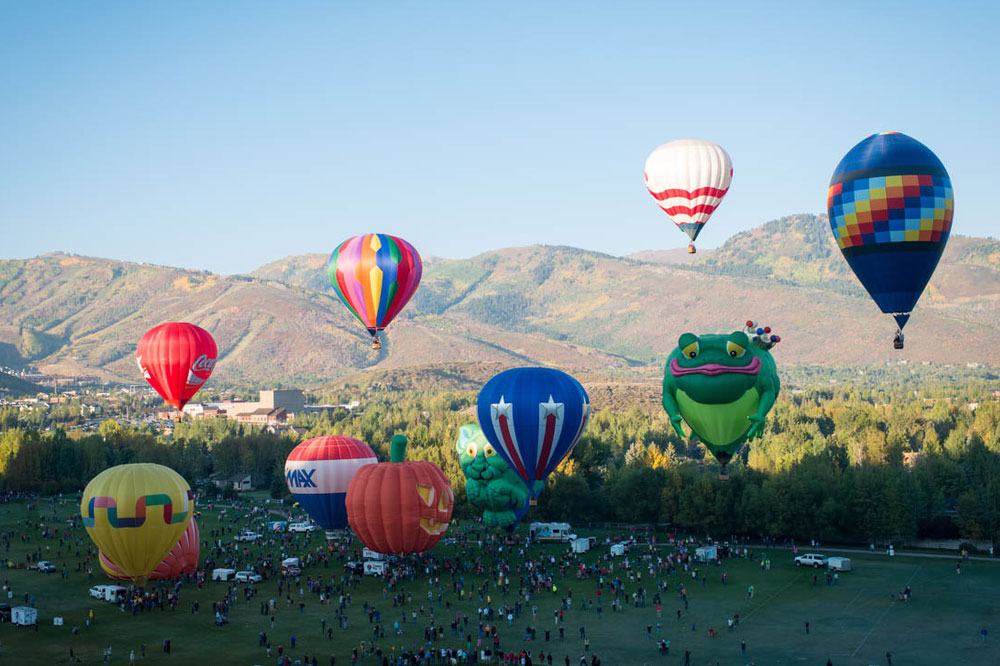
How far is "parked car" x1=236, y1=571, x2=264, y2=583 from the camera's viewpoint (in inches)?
1997

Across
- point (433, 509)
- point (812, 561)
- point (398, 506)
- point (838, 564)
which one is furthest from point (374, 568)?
point (838, 564)

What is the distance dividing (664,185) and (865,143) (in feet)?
38.6

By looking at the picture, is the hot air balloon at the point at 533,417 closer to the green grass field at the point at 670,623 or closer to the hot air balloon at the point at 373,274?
the green grass field at the point at 670,623

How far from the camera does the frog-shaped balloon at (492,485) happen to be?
198 feet

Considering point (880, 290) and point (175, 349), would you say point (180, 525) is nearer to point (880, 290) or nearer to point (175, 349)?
point (175, 349)

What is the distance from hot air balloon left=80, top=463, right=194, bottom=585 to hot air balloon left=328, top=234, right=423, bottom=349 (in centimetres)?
1623

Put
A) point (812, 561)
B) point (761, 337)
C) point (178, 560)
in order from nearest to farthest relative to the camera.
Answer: point (761, 337) < point (178, 560) < point (812, 561)

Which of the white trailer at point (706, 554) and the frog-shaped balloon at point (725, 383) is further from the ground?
the frog-shaped balloon at point (725, 383)

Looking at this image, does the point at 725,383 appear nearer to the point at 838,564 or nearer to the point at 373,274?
the point at 838,564

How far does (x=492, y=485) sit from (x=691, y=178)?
65.4 ft

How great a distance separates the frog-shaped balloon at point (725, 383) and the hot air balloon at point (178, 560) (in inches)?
952

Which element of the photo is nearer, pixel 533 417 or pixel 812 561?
pixel 533 417

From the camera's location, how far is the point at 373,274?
5928cm

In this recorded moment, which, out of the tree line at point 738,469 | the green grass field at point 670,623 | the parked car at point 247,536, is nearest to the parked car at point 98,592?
the green grass field at point 670,623
